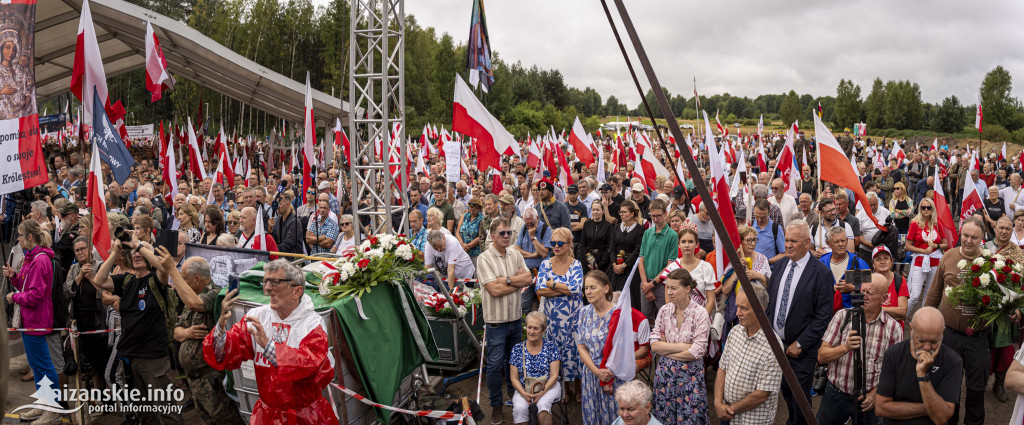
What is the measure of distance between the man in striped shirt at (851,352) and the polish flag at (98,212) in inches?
237

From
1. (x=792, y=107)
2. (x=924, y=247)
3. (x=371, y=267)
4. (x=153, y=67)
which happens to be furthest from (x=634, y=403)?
(x=792, y=107)

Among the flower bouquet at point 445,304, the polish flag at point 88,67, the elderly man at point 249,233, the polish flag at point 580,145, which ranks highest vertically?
the polish flag at point 88,67

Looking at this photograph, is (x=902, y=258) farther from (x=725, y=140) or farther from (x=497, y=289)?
(x=725, y=140)

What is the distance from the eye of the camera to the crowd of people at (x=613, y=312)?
4.55 m

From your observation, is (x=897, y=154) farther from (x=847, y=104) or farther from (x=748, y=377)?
(x=847, y=104)

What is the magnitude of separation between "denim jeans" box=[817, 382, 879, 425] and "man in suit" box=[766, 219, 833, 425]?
0.17m

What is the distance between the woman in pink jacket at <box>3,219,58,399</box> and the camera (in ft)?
21.4

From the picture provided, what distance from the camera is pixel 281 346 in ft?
14.2

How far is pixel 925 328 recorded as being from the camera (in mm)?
4270

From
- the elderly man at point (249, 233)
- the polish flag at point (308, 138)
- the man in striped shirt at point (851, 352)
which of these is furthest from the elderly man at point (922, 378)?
the polish flag at point (308, 138)

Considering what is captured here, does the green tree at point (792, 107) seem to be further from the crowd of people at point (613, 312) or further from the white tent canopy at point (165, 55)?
the crowd of people at point (613, 312)

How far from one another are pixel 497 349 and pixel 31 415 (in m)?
4.46

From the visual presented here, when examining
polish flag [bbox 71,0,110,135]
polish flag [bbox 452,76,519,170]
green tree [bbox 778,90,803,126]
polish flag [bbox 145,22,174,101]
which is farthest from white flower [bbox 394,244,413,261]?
green tree [bbox 778,90,803,126]

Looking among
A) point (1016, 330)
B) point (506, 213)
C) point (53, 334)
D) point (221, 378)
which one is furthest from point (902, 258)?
point (53, 334)
